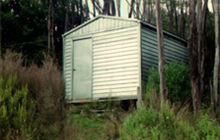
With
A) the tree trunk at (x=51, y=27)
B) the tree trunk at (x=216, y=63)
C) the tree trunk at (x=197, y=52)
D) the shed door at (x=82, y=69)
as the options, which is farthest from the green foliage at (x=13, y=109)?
the tree trunk at (x=51, y=27)

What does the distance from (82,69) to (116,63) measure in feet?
5.11

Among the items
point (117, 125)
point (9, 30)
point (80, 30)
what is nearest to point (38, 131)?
point (117, 125)

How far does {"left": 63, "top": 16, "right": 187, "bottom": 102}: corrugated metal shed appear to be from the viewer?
14.5 m

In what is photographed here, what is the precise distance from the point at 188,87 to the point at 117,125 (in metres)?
4.99

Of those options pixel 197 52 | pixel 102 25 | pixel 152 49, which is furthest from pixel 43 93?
pixel 102 25

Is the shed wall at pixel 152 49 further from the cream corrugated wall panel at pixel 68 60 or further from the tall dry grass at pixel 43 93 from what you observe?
the tall dry grass at pixel 43 93

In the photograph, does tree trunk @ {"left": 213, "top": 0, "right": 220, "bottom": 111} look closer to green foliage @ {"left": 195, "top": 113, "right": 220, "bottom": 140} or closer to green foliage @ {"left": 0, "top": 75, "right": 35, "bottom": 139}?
green foliage @ {"left": 195, "top": 113, "right": 220, "bottom": 140}

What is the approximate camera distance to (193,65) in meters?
12.3

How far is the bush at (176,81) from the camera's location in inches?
521

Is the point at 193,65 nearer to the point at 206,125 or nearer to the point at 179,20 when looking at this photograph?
the point at 206,125

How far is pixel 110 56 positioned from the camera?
49.8ft

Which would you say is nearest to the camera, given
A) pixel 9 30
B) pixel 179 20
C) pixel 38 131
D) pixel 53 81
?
pixel 38 131

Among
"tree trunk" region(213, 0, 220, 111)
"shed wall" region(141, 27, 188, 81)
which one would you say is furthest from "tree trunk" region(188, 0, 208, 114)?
"shed wall" region(141, 27, 188, 81)

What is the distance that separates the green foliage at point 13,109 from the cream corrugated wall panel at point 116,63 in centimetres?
651
